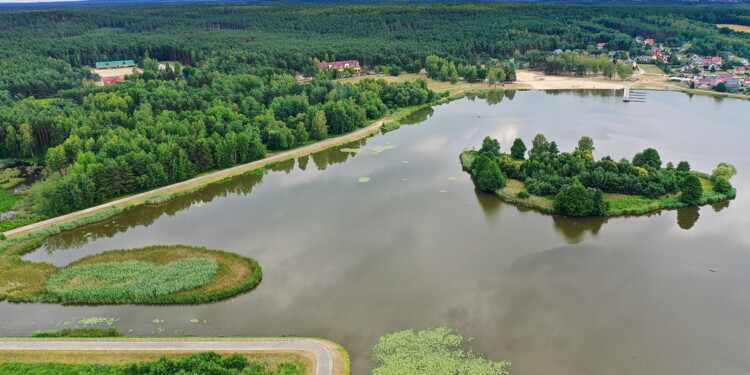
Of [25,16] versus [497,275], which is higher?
[25,16]

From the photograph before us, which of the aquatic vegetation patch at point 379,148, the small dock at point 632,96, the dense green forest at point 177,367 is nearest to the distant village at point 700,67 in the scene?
the small dock at point 632,96

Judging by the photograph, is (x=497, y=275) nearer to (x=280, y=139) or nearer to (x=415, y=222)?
(x=415, y=222)

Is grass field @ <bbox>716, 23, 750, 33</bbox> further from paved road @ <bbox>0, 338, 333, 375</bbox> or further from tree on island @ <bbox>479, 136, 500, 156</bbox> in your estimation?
paved road @ <bbox>0, 338, 333, 375</bbox>

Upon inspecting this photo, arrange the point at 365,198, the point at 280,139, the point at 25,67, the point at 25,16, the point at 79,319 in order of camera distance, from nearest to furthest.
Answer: the point at 79,319 < the point at 365,198 < the point at 280,139 < the point at 25,67 < the point at 25,16

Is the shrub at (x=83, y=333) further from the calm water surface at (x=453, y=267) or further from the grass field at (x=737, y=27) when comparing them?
the grass field at (x=737, y=27)

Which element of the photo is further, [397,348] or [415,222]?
[415,222]

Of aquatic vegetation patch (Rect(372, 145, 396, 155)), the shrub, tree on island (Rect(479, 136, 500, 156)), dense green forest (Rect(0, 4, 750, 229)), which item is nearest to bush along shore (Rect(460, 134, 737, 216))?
tree on island (Rect(479, 136, 500, 156))

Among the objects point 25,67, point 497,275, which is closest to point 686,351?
point 497,275
